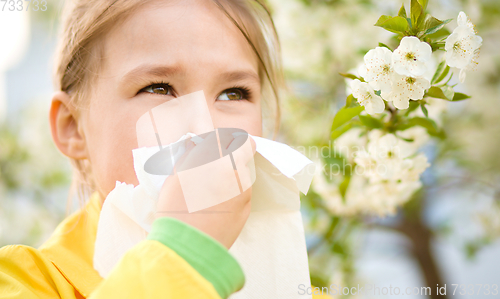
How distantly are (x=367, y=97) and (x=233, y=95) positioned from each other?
0.27 meters

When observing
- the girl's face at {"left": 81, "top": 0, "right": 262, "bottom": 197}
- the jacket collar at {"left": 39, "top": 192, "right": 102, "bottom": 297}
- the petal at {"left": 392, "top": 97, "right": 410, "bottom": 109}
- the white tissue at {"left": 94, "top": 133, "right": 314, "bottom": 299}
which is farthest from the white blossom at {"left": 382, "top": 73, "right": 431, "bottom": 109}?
the jacket collar at {"left": 39, "top": 192, "right": 102, "bottom": 297}

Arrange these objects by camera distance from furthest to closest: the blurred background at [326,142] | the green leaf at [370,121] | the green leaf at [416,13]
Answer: the blurred background at [326,142] → the green leaf at [370,121] → the green leaf at [416,13]

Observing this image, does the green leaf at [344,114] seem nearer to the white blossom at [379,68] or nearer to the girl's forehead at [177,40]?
the white blossom at [379,68]

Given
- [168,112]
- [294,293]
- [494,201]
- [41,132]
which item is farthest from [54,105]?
[494,201]

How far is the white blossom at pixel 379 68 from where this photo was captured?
0.52 metres

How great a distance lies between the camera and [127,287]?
1.30ft

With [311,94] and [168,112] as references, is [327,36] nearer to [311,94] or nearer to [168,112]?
[311,94]

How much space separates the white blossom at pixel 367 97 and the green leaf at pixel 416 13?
99 millimetres

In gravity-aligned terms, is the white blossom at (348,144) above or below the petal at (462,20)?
below

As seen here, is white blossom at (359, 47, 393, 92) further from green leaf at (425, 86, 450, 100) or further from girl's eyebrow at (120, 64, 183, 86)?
girl's eyebrow at (120, 64, 183, 86)

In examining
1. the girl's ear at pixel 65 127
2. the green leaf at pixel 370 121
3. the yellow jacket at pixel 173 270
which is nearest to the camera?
the yellow jacket at pixel 173 270

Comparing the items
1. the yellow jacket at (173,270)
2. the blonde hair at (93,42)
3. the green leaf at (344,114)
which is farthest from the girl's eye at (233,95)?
the yellow jacket at (173,270)

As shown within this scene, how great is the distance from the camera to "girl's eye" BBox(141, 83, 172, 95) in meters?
0.63

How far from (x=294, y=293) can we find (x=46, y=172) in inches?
51.6
